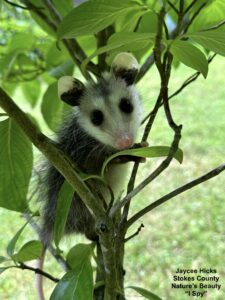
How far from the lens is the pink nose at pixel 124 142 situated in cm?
147

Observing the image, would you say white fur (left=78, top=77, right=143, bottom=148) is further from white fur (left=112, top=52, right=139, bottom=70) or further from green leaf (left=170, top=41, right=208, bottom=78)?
green leaf (left=170, top=41, right=208, bottom=78)

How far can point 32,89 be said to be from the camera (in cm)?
185

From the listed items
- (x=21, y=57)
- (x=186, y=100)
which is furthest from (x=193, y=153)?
(x=21, y=57)

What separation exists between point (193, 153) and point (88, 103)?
2.05 meters

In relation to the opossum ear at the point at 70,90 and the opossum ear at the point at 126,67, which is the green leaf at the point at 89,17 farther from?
the opossum ear at the point at 70,90

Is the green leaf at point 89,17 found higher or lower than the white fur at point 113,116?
lower

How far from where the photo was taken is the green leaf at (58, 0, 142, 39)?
0.82 m

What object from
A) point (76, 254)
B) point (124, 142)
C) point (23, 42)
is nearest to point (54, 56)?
point (23, 42)

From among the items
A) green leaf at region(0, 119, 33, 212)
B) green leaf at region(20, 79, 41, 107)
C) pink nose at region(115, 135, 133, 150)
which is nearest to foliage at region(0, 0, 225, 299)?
green leaf at region(0, 119, 33, 212)

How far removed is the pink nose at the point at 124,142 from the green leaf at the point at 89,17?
0.66m

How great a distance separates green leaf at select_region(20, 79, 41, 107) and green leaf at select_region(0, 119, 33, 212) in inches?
33.5

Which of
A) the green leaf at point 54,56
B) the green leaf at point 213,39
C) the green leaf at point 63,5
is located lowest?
the green leaf at point 213,39

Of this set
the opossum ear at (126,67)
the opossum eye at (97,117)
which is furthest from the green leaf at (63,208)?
the opossum eye at (97,117)

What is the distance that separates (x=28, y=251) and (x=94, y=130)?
27.8 inches
